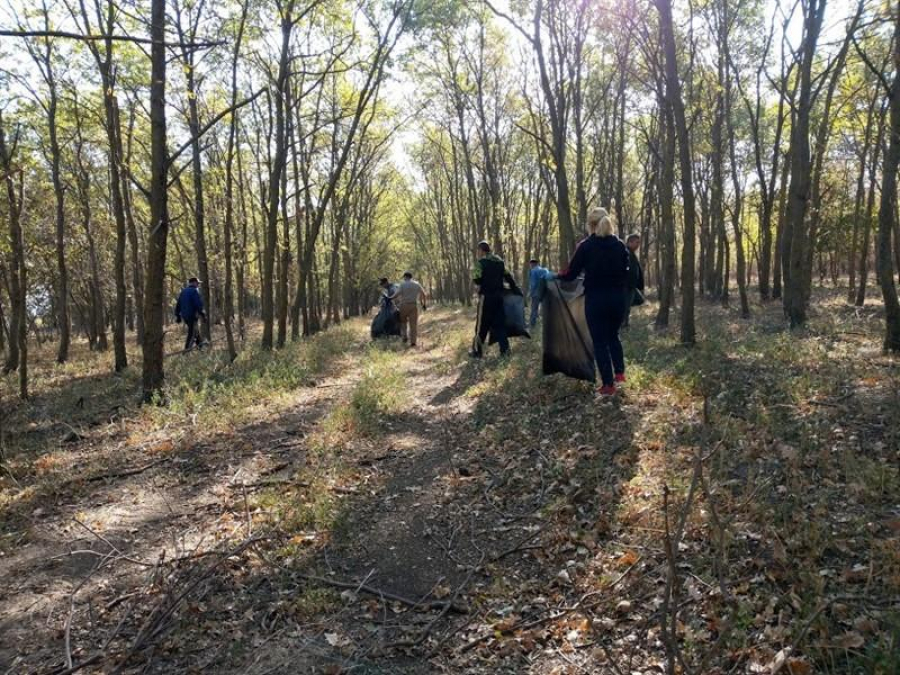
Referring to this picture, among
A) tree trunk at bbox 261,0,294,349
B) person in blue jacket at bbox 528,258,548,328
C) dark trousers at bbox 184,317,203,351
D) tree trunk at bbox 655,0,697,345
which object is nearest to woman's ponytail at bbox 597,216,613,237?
person in blue jacket at bbox 528,258,548,328

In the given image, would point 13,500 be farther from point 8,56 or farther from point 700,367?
point 8,56

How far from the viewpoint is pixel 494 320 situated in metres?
10.5

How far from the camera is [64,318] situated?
19.0 metres

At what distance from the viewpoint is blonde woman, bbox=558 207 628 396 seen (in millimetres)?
6281

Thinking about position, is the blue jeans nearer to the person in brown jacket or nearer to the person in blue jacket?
the person in blue jacket

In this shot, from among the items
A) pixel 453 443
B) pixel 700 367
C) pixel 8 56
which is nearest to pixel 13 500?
pixel 453 443

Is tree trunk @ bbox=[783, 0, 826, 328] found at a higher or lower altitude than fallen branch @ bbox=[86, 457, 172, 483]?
higher

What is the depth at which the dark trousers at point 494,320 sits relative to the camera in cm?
1026

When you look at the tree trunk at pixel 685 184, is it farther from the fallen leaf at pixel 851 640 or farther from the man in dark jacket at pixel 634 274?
the fallen leaf at pixel 851 640

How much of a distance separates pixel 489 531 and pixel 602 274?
3.36 m

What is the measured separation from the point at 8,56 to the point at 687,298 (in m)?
17.3

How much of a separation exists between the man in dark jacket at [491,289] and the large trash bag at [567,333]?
2.60 metres

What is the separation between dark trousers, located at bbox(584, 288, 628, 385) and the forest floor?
47 cm

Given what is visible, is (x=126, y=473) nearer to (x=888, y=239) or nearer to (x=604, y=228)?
(x=604, y=228)
